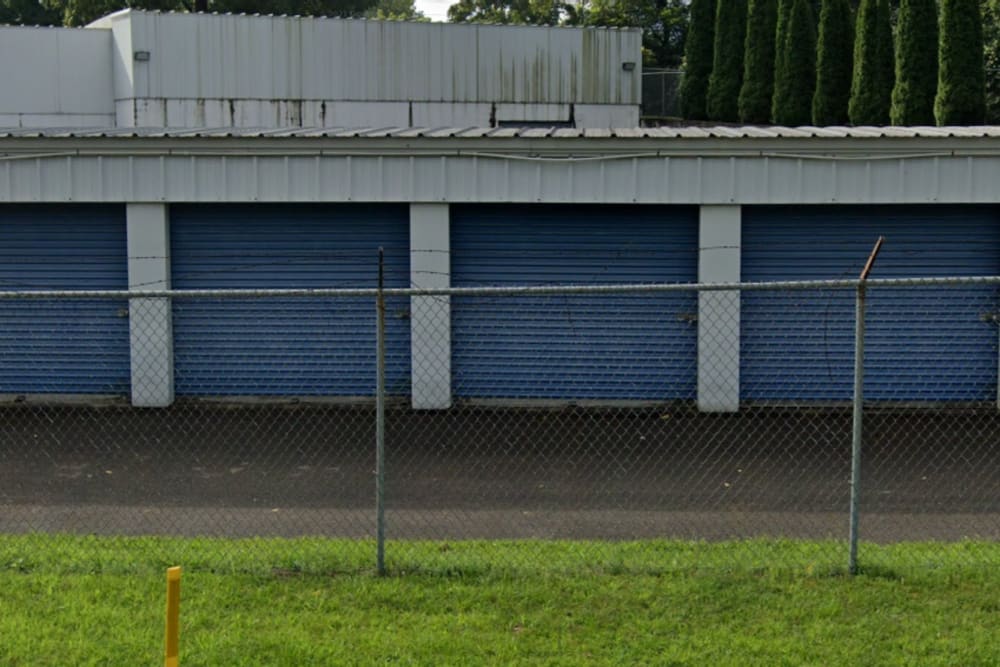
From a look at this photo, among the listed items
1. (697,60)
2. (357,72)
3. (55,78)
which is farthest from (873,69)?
(55,78)

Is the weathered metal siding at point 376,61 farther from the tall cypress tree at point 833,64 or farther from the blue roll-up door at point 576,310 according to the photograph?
the blue roll-up door at point 576,310

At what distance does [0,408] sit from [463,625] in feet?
32.1

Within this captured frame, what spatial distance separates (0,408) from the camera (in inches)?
583

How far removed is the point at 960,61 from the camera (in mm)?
23906

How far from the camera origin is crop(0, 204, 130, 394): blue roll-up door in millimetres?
15141

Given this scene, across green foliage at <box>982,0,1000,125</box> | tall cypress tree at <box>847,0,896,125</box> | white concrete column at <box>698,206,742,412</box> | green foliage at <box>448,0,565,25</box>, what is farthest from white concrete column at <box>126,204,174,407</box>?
green foliage at <box>448,0,565,25</box>

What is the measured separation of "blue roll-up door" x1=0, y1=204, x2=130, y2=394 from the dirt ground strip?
0.51 meters

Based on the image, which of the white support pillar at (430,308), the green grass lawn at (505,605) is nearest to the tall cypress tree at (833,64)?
the white support pillar at (430,308)

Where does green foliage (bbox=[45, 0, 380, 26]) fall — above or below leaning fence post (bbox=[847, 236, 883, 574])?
above

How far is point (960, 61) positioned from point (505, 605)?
20.0 m

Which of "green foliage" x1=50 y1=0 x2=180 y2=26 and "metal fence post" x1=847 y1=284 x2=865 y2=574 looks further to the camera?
"green foliage" x1=50 y1=0 x2=180 y2=26

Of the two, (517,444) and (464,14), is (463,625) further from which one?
(464,14)

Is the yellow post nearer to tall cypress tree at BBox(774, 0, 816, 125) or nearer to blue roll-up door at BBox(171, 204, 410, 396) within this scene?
blue roll-up door at BBox(171, 204, 410, 396)

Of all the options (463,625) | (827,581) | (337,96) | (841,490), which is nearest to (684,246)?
(841,490)
